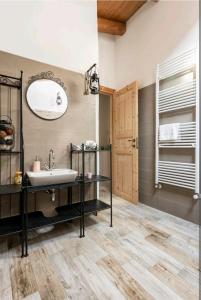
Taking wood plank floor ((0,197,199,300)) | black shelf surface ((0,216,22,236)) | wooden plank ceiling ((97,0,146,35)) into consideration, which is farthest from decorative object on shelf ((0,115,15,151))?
wooden plank ceiling ((97,0,146,35))

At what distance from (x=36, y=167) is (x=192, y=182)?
6.35ft

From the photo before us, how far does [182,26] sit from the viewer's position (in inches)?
92.2

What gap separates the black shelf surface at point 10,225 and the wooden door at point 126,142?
188cm

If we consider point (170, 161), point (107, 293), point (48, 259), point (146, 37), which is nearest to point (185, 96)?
point (170, 161)

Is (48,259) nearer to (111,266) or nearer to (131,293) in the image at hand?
(111,266)

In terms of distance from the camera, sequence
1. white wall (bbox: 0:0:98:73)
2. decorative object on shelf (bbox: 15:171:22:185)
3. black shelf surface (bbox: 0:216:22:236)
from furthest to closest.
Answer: white wall (bbox: 0:0:98:73), decorative object on shelf (bbox: 15:171:22:185), black shelf surface (bbox: 0:216:22:236)

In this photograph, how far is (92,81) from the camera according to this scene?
232 centimetres

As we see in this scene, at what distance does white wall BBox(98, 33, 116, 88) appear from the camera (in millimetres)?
3492

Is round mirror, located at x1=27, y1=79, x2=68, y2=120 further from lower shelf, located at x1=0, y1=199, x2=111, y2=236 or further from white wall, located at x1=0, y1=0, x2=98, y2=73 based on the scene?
lower shelf, located at x1=0, y1=199, x2=111, y2=236

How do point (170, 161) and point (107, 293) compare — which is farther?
point (170, 161)

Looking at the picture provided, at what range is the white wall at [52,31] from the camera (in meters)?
1.99

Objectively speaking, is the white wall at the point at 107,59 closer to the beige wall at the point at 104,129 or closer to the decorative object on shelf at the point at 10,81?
the beige wall at the point at 104,129

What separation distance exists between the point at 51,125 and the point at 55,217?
3.68 feet

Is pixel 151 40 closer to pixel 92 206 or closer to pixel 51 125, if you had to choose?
pixel 51 125
